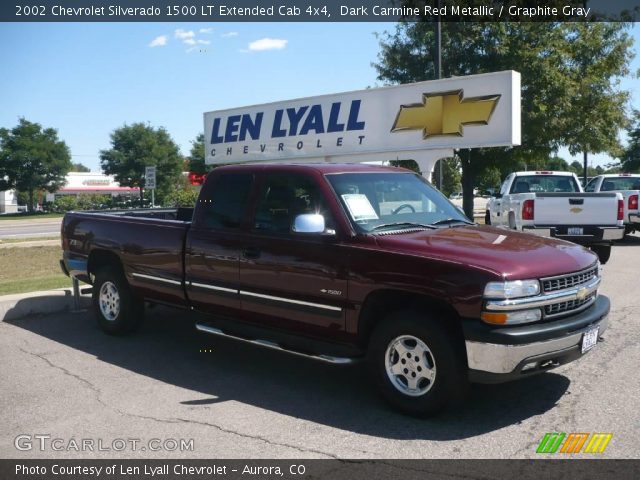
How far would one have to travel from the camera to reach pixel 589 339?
185 inches

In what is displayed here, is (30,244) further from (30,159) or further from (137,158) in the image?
(30,159)

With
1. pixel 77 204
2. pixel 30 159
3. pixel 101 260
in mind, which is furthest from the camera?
pixel 77 204

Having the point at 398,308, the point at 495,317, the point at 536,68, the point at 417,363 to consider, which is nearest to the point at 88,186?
the point at 536,68

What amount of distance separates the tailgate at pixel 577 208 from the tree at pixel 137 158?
49064 mm

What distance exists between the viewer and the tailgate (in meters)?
11.4

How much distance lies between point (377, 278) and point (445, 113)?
1007cm

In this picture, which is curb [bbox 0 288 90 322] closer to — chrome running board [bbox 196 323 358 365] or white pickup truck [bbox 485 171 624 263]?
chrome running board [bbox 196 323 358 365]

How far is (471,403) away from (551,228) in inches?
294

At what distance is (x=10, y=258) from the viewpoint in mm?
16141

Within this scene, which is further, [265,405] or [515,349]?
[265,405]

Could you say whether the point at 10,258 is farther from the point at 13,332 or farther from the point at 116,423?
the point at 116,423

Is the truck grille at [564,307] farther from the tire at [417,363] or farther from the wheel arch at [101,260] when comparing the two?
the wheel arch at [101,260]

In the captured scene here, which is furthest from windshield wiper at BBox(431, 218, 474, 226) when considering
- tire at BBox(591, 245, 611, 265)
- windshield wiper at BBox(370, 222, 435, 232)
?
tire at BBox(591, 245, 611, 265)

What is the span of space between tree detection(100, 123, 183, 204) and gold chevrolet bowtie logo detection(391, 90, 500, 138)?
45301 mm
